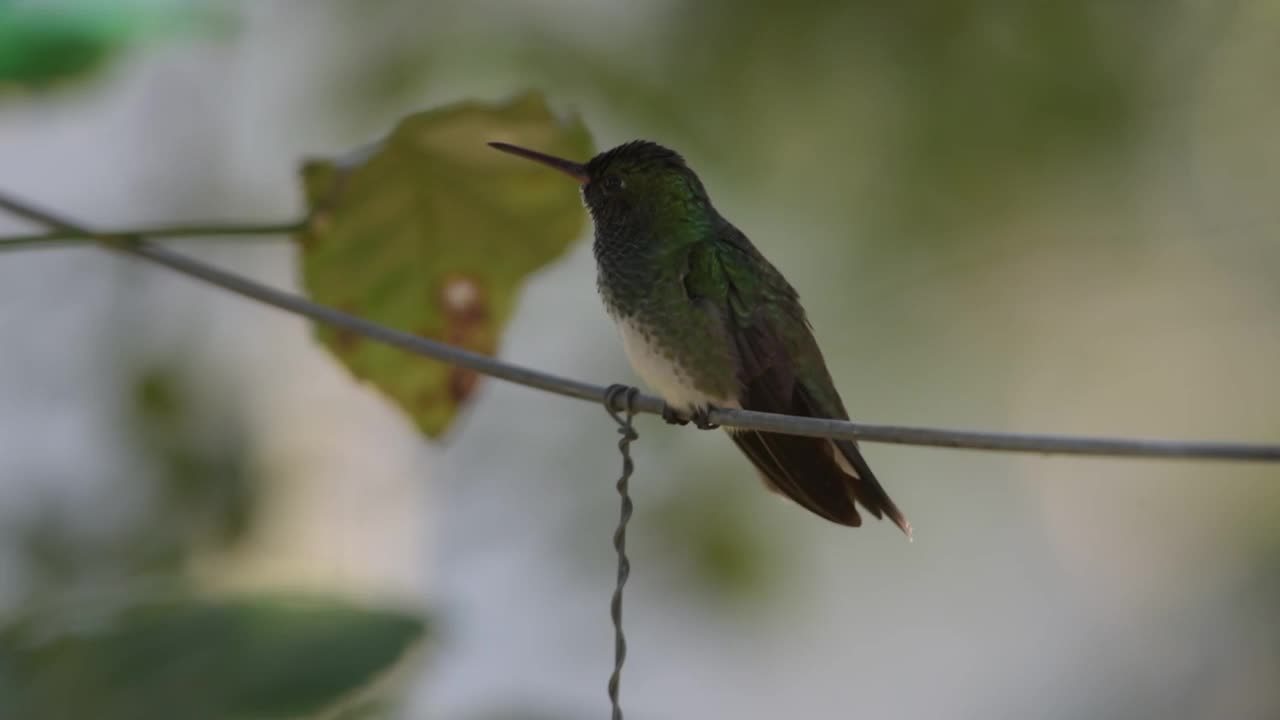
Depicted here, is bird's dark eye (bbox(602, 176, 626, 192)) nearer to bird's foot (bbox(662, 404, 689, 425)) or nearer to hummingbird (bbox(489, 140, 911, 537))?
hummingbird (bbox(489, 140, 911, 537))

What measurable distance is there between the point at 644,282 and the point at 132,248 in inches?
32.3

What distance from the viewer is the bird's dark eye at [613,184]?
2.32 metres

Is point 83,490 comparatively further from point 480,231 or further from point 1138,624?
point 1138,624

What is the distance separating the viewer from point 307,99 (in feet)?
14.1

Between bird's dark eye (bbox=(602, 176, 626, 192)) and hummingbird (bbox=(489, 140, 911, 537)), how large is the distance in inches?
3.3

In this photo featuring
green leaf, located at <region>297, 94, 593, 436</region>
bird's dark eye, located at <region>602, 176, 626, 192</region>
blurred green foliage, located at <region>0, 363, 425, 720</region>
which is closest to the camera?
blurred green foliage, located at <region>0, 363, 425, 720</region>

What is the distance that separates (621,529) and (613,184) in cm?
100

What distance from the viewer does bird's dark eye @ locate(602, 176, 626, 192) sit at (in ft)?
7.63

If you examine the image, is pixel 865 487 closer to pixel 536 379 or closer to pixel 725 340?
pixel 725 340

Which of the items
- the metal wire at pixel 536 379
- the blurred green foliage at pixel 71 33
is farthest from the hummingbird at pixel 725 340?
the blurred green foliage at pixel 71 33

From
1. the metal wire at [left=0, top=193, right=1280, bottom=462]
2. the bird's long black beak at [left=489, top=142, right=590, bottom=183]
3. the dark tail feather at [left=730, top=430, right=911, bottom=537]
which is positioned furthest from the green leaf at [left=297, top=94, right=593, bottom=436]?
the dark tail feather at [left=730, top=430, right=911, bottom=537]

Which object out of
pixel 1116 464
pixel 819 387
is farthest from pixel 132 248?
pixel 1116 464

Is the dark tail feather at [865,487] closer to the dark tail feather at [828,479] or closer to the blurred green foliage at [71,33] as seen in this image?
the dark tail feather at [828,479]

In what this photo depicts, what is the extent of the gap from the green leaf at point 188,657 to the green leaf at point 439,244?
357 millimetres
